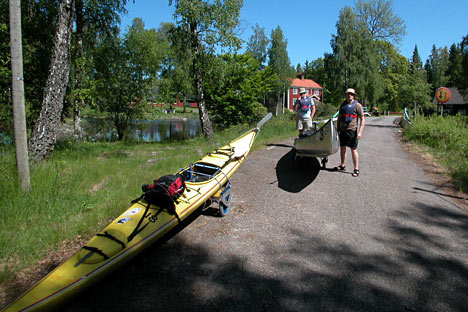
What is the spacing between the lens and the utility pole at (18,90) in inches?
186

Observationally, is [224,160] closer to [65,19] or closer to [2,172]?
[2,172]

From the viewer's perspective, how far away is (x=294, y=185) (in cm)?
656

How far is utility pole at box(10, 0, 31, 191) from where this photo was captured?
4.73m

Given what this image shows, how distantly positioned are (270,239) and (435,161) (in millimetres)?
7670

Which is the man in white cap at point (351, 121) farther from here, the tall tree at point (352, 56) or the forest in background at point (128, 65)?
the tall tree at point (352, 56)

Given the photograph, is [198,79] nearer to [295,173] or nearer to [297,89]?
[295,173]

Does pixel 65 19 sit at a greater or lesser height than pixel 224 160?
greater

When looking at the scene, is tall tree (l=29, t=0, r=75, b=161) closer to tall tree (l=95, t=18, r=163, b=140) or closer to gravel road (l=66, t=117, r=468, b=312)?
gravel road (l=66, t=117, r=468, b=312)

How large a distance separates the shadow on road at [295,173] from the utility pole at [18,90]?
15.1 feet

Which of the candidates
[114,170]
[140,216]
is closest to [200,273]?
[140,216]

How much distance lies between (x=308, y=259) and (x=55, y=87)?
23.0 ft

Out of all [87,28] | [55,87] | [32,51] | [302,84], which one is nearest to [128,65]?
[87,28]

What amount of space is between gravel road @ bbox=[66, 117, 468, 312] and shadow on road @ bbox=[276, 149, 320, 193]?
0.17 m

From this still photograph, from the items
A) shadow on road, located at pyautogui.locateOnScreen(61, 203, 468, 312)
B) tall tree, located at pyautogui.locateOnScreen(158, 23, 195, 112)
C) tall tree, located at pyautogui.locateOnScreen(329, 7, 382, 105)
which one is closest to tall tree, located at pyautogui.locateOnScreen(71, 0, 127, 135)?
tall tree, located at pyautogui.locateOnScreen(158, 23, 195, 112)
